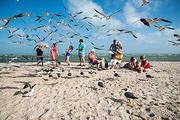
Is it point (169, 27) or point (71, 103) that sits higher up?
point (169, 27)

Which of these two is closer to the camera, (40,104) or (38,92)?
(40,104)

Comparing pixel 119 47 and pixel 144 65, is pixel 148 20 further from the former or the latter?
pixel 144 65

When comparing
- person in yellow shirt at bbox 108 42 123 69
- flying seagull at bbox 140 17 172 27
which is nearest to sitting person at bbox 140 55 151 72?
person in yellow shirt at bbox 108 42 123 69

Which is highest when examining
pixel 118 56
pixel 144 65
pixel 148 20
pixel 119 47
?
pixel 119 47

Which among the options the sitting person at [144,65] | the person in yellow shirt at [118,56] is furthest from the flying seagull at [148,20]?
the sitting person at [144,65]

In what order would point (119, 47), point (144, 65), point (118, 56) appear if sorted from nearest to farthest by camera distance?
point (144, 65) → point (119, 47) → point (118, 56)

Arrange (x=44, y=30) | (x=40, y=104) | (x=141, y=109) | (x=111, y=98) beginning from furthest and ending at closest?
(x=44, y=30) → (x=111, y=98) → (x=40, y=104) → (x=141, y=109)

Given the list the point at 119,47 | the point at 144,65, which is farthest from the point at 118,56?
the point at 144,65

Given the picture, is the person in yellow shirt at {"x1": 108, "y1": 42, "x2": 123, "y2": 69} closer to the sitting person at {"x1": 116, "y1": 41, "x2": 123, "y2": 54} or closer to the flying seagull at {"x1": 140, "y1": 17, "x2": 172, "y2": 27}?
the sitting person at {"x1": 116, "y1": 41, "x2": 123, "y2": 54}

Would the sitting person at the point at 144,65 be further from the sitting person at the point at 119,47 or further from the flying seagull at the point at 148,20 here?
the flying seagull at the point at 148,20

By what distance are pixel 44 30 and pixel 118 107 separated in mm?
3971

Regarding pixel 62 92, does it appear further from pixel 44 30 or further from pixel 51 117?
pixel 44 30

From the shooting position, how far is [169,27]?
1979mm

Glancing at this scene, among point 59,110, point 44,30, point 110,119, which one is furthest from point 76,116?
point 44,30
